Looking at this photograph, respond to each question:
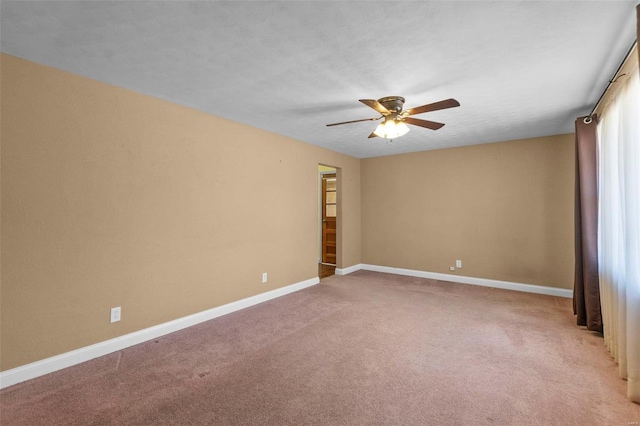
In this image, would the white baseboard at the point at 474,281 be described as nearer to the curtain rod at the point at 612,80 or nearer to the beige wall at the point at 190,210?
the beige wall at the point at 190,210

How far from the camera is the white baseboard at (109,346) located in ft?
7.22

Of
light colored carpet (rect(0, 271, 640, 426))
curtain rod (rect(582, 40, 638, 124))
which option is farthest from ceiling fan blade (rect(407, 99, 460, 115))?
light colored carpet (rect(0, 271, 640, 426))

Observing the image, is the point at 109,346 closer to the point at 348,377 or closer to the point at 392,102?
the point at 348,377

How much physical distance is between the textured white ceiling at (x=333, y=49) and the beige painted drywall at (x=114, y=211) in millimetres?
318

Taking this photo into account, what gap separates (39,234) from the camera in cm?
230

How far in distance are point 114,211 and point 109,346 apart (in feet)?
4.02

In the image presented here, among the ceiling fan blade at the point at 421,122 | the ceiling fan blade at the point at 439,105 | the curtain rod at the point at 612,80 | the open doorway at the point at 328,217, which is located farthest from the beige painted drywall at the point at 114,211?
the curtain rod at the point at 612,80

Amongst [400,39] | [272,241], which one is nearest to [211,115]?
[272,241]

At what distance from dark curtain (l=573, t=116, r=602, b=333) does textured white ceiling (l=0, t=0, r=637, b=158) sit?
0.41 meters

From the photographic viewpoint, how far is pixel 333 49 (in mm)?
2086

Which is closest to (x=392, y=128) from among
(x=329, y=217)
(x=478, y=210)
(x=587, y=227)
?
(x=587, y=227)

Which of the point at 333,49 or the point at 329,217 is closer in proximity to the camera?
the point at 333,49

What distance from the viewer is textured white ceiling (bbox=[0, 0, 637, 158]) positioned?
1.69 metres

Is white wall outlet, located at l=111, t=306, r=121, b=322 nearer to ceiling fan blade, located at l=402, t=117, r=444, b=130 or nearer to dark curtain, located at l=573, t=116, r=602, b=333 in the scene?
ceiling fan blade, located at l=402, t=117, r=444, b=130
